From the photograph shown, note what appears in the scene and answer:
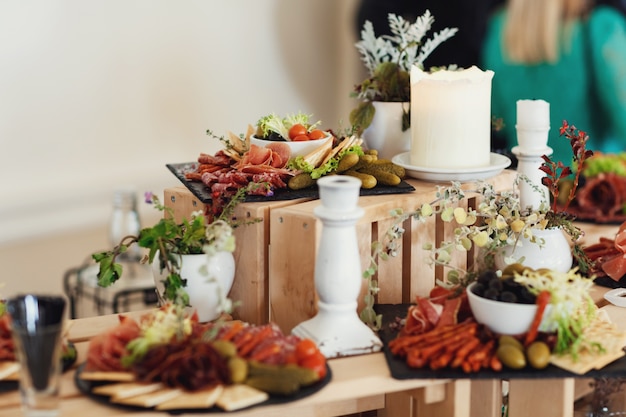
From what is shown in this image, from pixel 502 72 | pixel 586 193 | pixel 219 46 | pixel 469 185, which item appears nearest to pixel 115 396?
pixel 469 185

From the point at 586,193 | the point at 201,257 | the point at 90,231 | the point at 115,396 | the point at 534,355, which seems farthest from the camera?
the point at 90,231

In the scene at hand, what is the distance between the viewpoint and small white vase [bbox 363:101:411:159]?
193 cm

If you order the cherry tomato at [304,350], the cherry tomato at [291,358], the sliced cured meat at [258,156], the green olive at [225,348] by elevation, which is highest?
the sliced cured meat at [258,156]

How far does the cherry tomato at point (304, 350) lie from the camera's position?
1.28 metres

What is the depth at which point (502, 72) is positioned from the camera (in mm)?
3547

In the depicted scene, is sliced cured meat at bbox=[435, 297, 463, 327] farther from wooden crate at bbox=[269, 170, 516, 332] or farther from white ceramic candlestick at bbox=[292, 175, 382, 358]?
wooden crate at bbox=[269, 170, 516, 332]

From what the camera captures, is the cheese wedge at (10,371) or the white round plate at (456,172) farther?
the white round plate at (456,172)

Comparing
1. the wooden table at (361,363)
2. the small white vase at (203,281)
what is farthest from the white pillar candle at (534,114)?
the small white vase at (203,281)

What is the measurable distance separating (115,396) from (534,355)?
0.58 metres

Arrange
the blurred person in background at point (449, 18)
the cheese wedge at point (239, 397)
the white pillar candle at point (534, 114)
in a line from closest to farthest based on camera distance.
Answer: the cheese wedge at point (239, 397), the white pillar candle at point (534, 114), the blurred person in background at point (449, 18)

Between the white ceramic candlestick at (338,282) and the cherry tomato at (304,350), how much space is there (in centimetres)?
9

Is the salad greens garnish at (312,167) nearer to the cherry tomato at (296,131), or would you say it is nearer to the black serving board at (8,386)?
the cherry tomato at (296,131)

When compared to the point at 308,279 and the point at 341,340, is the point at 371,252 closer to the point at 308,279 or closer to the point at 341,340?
the point at 308,279

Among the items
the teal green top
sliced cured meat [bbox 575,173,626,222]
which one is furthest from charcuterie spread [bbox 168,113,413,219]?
the teal green top
